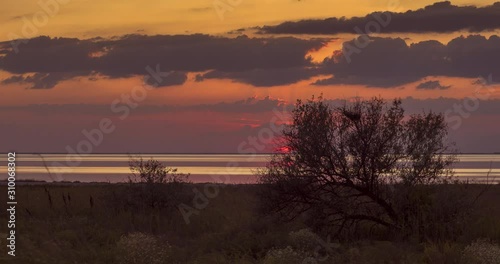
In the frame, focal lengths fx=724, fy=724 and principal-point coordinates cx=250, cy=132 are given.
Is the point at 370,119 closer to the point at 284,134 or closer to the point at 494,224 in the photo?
the point at 284,134

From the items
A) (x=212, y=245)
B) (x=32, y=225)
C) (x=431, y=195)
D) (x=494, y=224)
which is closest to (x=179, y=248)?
(x=212, y=245)

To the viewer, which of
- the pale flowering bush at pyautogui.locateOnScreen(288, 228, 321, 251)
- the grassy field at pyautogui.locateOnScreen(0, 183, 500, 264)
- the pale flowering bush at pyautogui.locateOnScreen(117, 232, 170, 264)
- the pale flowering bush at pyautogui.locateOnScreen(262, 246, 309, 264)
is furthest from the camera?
the pale flowering bush at pyautogui.locateOnScreen(288, 228, 321, 251)

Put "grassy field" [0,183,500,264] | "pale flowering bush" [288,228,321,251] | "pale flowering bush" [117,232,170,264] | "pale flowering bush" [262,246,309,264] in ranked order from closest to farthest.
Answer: "pale flowering bush" [262,246,309,264]
"pale flowering bush" [117,232,170,264]
"grassy field" [0,183,500,264]
"pale flowering bush" [288,228,321,251]

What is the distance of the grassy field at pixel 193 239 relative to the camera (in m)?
19.2

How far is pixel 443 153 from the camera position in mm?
23844

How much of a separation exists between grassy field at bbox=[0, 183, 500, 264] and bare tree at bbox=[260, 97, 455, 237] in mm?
973

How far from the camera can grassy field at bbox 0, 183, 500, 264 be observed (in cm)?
1917

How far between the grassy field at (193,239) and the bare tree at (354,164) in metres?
0.97

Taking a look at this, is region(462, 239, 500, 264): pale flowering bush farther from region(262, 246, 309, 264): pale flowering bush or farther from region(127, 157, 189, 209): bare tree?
region(127, 157, 189, 209): bare tree

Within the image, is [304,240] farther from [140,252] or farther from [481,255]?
[481,255]

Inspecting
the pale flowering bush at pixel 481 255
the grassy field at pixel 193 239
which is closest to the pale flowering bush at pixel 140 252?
the grassy field at pixel 193 239

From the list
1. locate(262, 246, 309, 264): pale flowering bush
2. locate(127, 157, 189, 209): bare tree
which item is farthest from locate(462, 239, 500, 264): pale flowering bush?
locate(127, 157, 189, 209): bare tree

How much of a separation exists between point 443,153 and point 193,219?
9.78 meters

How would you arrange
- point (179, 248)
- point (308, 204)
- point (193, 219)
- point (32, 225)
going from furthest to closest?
point (193, 219), point (32, 225), point (308, 204), point (179, 248)
